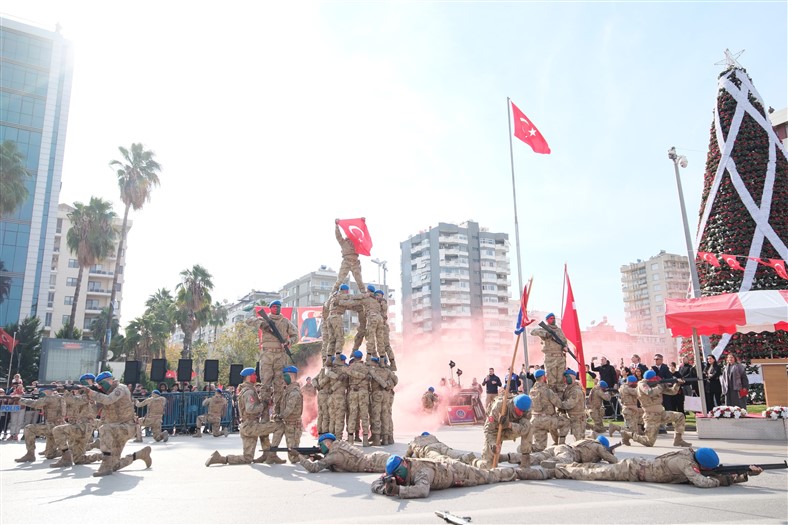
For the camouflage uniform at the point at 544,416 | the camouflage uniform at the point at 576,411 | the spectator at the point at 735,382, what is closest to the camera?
the camouflage uniform at the point at 544,416

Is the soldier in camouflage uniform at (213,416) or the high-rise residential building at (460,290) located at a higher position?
the high-rise residential building at (460,290)

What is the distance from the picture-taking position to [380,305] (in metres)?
15.2

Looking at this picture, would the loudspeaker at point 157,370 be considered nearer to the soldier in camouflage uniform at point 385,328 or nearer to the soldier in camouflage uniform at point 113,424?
the soldier in camouflage uniform at point 385,328

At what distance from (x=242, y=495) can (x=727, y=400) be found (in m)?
12.5

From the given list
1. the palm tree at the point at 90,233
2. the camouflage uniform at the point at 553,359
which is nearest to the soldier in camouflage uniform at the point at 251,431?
the camouflage uniform at the point at 553,359

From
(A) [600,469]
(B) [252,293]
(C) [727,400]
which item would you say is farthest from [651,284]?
(A) [600,469]

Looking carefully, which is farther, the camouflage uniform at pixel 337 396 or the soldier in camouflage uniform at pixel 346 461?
the camouflage uniform at pixel 337 396

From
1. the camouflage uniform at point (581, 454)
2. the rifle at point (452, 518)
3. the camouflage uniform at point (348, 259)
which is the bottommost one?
the rifle at point (452, 518)

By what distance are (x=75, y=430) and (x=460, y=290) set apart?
76.1m

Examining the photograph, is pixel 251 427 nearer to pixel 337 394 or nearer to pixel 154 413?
pixel 337 394

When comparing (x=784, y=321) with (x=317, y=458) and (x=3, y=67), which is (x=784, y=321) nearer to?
(x=317, y=458)

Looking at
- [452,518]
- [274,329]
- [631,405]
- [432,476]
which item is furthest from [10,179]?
[452,518]

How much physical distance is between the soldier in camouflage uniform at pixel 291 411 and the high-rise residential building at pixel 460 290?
7117cm

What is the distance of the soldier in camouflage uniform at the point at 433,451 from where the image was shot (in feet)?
25.2
